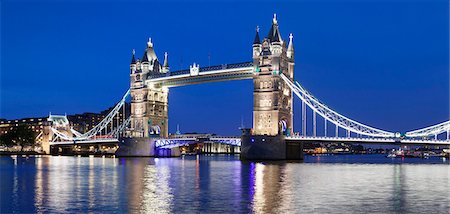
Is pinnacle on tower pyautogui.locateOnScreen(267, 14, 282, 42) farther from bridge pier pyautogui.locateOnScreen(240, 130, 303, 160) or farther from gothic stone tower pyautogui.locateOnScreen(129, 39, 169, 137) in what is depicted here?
gothic stone tower pyautogui.locateOnScreen(129, 39, 169, 137)

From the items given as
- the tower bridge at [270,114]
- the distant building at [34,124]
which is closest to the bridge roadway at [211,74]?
the tower bridge at [270,114]

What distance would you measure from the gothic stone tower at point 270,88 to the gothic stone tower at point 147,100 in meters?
19.9

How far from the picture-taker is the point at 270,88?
217ft

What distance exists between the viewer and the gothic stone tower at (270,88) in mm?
65625

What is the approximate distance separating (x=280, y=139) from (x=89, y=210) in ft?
143

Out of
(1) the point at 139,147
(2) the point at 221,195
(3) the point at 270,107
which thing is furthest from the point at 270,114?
(2) the point at 221,195

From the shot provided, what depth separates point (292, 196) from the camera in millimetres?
25625

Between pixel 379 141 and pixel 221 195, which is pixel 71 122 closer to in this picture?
pixel 379 141

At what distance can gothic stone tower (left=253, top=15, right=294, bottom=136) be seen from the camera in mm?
65625

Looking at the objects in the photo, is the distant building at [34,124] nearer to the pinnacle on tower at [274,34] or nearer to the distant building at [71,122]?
the distant building at [71,122]

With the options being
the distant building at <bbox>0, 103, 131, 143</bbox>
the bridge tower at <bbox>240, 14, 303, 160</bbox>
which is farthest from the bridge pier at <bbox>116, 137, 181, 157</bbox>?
the distant building at <bbox>0, 103, 131, 143</bbox>

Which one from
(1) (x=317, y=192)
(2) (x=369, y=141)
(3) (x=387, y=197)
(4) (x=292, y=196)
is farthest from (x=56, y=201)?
(2) (x=369, y=141)

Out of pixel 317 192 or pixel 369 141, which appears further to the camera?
pixel 369 141

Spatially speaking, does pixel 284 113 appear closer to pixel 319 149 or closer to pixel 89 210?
pixel 89 210
